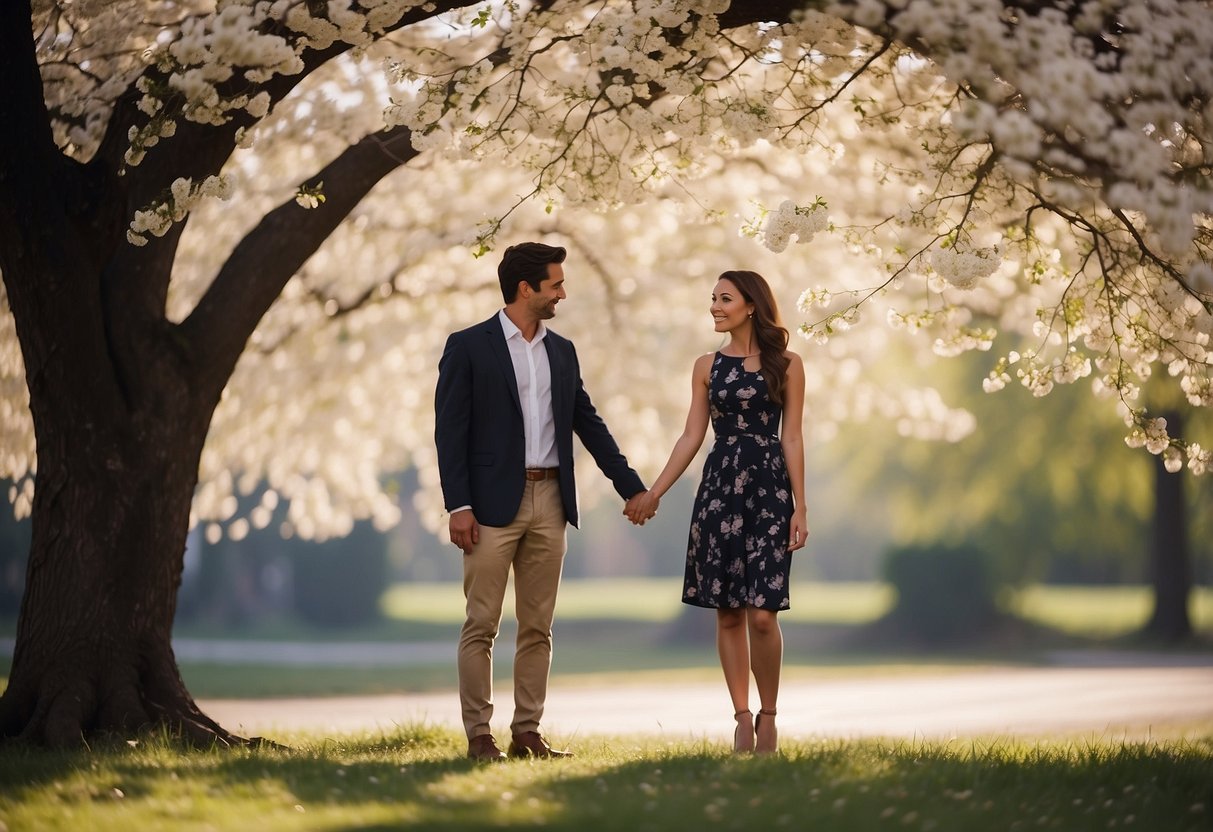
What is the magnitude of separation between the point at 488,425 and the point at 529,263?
773 millimetres

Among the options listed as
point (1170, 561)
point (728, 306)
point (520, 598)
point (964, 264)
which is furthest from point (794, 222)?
point (1170, 561)

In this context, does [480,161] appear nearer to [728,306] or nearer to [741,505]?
[728,306]

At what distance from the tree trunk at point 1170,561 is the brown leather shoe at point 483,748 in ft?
58.5

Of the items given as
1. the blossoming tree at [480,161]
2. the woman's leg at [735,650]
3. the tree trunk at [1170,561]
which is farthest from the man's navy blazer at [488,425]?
the tree trunk at [1170,561]

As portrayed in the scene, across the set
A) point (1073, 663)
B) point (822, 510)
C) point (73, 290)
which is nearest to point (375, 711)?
point (73, 290)

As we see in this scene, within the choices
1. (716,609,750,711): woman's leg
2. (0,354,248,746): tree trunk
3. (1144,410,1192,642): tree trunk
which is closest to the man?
(716,609,750,711): woman's leg

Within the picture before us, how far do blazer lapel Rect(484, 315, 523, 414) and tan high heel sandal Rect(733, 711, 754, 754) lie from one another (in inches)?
68.5

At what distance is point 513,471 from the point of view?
5.91 metres

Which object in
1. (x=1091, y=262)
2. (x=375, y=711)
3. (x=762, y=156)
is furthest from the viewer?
(x=375, y=711)

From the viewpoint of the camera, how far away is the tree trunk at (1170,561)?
2152cm

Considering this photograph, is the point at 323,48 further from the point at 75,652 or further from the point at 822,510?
the point at 822,510

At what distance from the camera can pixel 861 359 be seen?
13.0 metres

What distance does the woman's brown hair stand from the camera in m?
6.12

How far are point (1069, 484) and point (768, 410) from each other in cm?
1811
